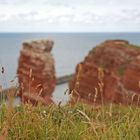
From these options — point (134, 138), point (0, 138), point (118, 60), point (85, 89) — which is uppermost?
point (0, 138)

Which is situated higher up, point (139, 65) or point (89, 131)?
point (89, 131)

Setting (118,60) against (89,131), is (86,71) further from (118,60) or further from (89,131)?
(89,131)

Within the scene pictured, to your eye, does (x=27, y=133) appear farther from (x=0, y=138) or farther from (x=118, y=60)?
(x=118, y=60)

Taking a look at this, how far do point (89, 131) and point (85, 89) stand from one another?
48.3m

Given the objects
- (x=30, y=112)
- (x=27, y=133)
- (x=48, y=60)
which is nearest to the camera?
(x=27, y=133)

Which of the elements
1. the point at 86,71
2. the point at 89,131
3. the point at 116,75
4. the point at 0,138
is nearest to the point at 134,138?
the point at 89,131

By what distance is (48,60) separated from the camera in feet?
192

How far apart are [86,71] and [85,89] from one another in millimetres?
2278

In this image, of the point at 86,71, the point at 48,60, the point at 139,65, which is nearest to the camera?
the point at 139,65

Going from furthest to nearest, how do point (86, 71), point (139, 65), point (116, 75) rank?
point (86, 71)
point (116, 75)
point (139, 65)

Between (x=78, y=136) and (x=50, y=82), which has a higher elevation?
(x=78, y=136)

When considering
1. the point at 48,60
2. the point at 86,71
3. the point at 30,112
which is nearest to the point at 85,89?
the point at 86,71

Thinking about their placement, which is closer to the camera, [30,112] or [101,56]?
[30,112]

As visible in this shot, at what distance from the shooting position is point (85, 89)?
53.9 meters
